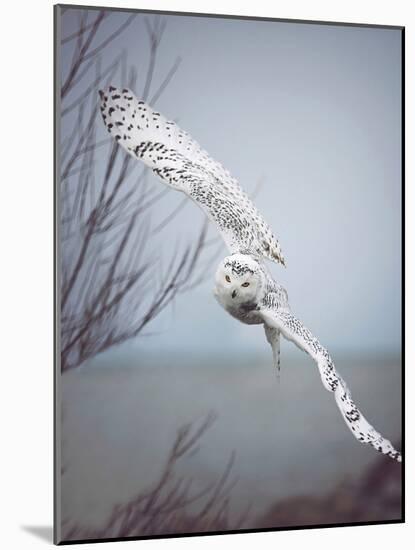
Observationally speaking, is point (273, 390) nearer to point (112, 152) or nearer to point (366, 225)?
point (366, 225)

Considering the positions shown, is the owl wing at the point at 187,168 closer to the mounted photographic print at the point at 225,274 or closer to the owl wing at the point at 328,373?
the mounted photographic print at the point at 225,274

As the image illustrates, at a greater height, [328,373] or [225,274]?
[225,274]

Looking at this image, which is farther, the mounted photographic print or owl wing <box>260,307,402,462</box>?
owl wing <box>260,307,402,462</box>

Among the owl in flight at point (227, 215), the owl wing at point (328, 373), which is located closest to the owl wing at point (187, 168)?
the owl in flight at point (227, 215)

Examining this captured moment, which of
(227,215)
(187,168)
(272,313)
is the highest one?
(187,168)

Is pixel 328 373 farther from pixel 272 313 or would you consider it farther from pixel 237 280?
pixel 237 280

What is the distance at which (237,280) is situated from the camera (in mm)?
5602

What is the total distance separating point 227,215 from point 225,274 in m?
0.27

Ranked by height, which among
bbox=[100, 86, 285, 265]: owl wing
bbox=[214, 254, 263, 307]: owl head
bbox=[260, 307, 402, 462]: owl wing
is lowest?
bbox=[260, 307, 402, 462]: owl wing

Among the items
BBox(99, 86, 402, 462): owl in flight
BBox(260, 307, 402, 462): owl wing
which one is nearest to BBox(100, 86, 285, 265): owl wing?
BBox(99, 86, 402, 462): owl in flight

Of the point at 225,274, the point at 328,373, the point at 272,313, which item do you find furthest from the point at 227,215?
the point at 328,373

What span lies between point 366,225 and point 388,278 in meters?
0.28

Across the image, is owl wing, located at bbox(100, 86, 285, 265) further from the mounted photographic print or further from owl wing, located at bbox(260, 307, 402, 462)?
owl wing, located at bbox(260, 307, 402, 462)

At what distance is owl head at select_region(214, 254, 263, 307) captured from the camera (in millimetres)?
5570
